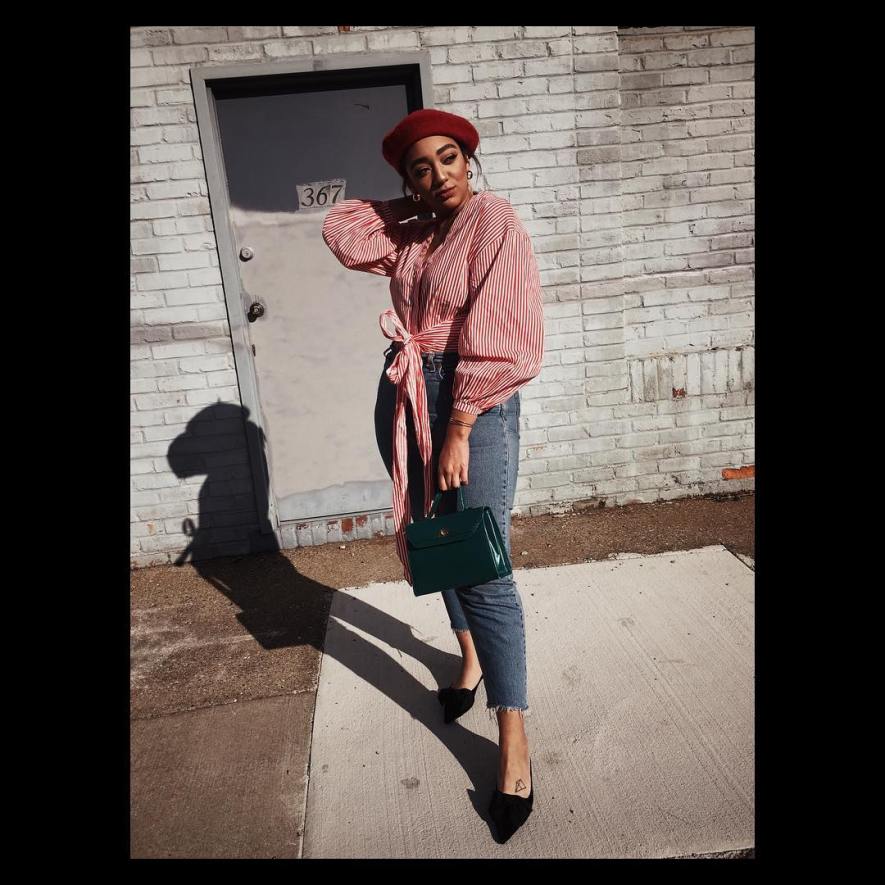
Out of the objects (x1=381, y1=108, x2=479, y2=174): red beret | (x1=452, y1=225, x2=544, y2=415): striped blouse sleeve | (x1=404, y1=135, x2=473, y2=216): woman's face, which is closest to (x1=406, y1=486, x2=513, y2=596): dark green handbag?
(x1=452, y1=225, x2=544, y2=415): striped blouse sleeve

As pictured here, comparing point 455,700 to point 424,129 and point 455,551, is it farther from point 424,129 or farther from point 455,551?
point 424,129

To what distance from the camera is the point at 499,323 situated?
1646mm

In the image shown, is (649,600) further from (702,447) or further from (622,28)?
(622,28)

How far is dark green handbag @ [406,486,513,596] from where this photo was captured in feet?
5.36

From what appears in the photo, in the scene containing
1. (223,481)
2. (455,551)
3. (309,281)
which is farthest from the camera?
(223,481)

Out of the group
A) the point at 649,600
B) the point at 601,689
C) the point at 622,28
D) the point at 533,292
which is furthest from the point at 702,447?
the point at 533,292

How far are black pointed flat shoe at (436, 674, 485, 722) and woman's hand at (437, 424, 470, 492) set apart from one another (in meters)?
0.91

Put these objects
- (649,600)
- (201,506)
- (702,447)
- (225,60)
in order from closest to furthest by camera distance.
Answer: (649,600), (225,60), (201,506), (702,447)

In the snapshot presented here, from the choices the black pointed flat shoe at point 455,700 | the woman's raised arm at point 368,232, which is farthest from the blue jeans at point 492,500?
the woman's raised arm at point 368,232

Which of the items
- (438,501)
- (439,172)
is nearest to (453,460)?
(438,501)

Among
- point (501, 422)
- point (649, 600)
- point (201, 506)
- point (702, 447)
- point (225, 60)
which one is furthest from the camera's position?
point (702, 447)

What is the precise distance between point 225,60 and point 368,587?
8.65 feet

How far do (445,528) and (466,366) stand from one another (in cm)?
42

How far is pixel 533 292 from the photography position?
1.68 m
